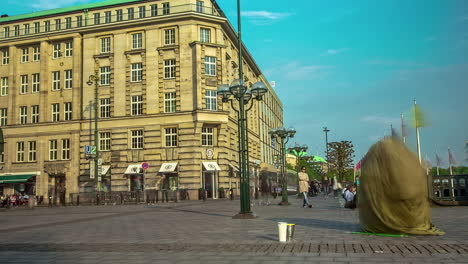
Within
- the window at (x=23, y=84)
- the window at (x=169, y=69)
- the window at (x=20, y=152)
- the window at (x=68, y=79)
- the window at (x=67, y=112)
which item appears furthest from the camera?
the window at (x=23, y=84)

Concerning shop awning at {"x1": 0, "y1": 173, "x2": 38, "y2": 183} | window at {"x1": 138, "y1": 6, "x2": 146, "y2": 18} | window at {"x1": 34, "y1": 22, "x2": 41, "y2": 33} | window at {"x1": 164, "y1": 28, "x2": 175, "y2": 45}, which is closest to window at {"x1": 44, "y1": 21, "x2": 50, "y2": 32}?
Result: window at {"x1": 34, "y1": 22, "x2": 41, "y2": 33}

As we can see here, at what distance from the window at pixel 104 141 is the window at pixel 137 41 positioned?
29.2 feet

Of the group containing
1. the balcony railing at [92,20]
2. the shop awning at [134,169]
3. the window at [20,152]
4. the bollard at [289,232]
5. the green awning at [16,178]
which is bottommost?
the bollard at [289,232]

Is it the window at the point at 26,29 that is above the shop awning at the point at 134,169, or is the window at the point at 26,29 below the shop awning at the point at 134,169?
above

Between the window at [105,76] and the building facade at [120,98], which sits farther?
the window at [105,76]

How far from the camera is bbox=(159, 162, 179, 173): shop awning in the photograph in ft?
125

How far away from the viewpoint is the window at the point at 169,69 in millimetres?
40250

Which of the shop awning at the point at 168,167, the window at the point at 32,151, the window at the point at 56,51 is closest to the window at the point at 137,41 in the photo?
the window at the point at 56,51

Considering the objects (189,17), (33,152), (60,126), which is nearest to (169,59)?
(189,17)

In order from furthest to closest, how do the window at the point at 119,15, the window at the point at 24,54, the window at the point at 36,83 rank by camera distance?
1. the window at the point at 24,54
2. the window at the point at 36,83
3. the window at the point at 119,15

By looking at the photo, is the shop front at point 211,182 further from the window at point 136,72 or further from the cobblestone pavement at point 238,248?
the cobblestone pavement at point 238,248

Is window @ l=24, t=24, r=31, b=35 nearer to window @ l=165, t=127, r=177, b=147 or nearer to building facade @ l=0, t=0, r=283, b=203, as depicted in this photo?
building facade @ l=0, t=0, r=283, b=203

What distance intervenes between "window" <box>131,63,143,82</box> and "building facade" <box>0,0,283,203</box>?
3.8 inches

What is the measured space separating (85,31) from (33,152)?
13344 millimetres
